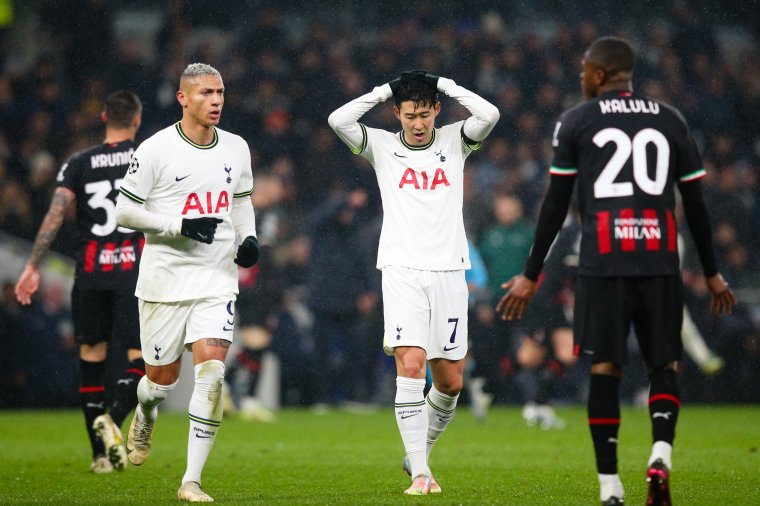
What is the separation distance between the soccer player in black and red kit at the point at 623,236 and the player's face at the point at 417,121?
161 cm

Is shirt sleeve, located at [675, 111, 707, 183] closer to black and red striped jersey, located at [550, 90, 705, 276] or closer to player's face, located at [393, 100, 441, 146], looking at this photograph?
black and red striped jersey, located at [550, 90, 705, 276]

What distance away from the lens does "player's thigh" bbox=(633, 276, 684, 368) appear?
512 centimetres

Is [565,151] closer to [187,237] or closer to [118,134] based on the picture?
[187,237]

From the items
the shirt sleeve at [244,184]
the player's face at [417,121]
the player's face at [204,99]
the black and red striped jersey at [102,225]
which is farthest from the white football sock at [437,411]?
the black and red striped jersey at [102,225]

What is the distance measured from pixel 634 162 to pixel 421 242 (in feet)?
5.89

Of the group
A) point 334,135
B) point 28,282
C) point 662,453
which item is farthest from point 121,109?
point 334,135

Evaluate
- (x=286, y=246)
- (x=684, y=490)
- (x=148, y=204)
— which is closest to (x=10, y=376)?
(x=286, y=246)

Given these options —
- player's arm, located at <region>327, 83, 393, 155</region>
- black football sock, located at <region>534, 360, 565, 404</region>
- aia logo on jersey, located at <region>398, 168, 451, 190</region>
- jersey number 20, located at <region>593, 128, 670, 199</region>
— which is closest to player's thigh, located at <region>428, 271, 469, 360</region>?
aia logo on jersey, located at <region>398, 168, 451, 190</region>

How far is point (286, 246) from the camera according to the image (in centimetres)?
1473

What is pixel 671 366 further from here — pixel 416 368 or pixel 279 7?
pixel 279 7

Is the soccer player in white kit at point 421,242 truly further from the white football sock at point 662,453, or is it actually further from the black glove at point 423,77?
the white football sock at point 662,453

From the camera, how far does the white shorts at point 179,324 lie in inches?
253

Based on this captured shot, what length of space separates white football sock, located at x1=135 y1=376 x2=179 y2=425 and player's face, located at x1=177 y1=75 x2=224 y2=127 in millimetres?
1466

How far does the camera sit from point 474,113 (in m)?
6.93
